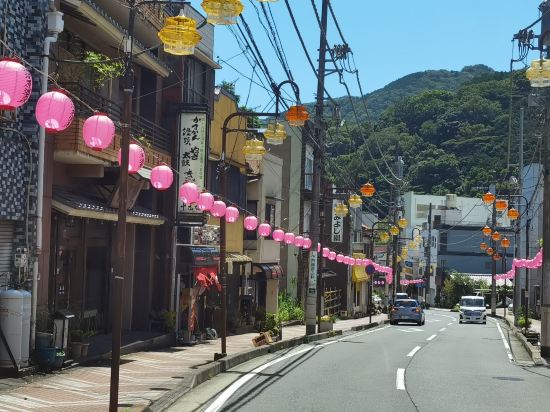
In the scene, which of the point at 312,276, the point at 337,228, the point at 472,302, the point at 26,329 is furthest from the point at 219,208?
the point at 472,302

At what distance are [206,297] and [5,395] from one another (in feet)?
55.3

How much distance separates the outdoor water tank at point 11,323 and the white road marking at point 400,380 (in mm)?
7718

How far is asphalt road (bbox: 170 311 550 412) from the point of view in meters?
12.9

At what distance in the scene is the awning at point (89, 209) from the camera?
16578 mm

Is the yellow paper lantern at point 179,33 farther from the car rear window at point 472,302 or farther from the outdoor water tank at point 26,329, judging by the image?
the car rear window at point 472,302

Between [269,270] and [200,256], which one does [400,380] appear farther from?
[269,270]

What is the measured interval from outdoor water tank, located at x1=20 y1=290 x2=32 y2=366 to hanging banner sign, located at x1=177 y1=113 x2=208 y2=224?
9669mm

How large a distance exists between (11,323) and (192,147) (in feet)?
35.6

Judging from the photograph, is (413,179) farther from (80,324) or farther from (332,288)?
(80,324)

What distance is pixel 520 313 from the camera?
47562mm

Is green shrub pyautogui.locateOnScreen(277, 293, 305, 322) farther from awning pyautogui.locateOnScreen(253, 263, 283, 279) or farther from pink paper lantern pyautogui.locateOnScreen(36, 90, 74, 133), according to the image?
pink paper lantern pyautogui.locateOnScreen(36, 90, 74, 133)

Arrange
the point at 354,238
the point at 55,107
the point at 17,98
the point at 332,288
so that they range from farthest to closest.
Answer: the point at 354,238 < the point at 332,288 < the point at 55,107 < the point at 17,98

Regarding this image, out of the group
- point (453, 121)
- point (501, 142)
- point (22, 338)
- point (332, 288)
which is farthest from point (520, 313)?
point (453, 121)

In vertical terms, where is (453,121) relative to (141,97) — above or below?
above
